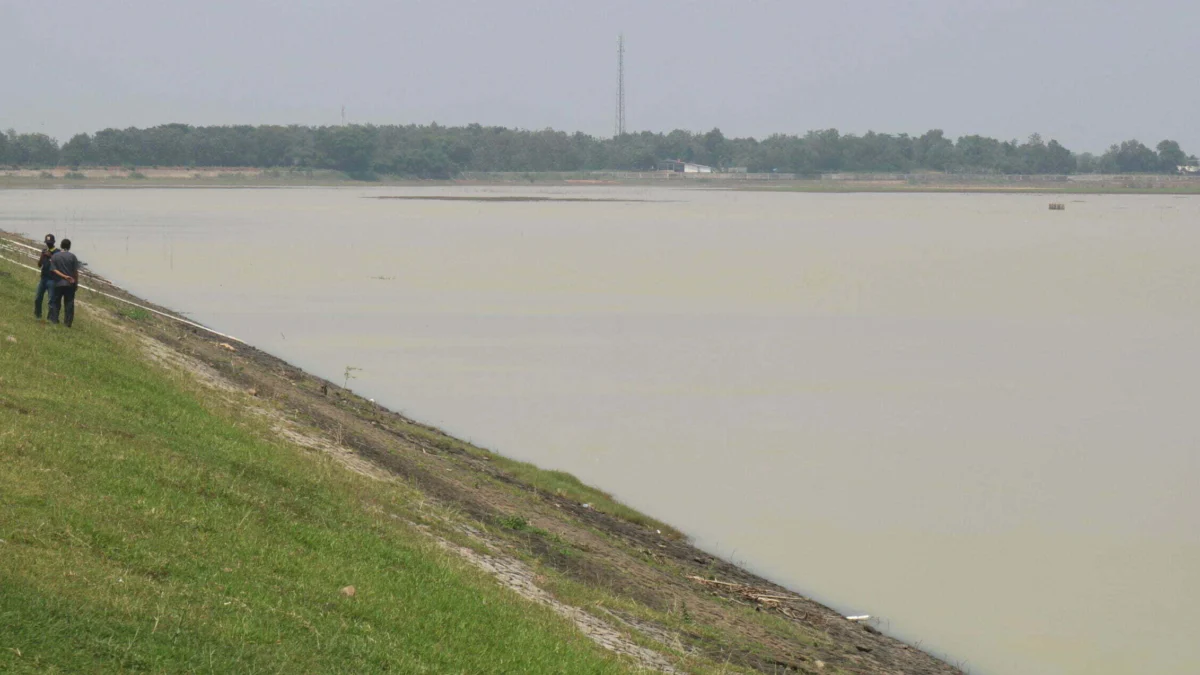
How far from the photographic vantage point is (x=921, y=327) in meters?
44.9

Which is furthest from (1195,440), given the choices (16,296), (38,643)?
(38,643)

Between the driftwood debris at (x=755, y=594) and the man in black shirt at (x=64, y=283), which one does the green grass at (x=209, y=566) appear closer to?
the driftwood debris at (x=755, y=594)

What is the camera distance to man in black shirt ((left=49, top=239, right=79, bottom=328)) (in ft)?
68.9

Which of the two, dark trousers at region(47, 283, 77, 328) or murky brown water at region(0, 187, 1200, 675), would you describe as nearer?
murky brown water at region(0, 187, 1200, 675)

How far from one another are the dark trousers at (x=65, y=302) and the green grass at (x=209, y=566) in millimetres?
5346

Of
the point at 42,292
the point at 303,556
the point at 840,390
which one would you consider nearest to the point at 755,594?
the point at 303,556

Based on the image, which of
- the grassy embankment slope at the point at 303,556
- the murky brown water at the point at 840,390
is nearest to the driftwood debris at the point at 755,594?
the grassy embankment slope at the point at 303,556

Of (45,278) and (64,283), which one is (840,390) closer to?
(64,283)

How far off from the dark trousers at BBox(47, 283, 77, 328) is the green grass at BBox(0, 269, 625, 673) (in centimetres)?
535

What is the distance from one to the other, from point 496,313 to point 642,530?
26965 mm

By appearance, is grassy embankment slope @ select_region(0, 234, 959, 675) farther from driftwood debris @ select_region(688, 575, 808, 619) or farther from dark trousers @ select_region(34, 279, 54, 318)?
dark trousers @ select_region(34, 279, 54, 318)

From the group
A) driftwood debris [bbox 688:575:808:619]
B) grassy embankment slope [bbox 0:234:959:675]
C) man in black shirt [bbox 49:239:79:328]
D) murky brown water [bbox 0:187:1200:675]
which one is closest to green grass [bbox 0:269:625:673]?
grassy embankment slope [bbox 0:234:959:675]

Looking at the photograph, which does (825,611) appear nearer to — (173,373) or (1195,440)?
(173,373)

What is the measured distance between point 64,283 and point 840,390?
17854 millimetres
